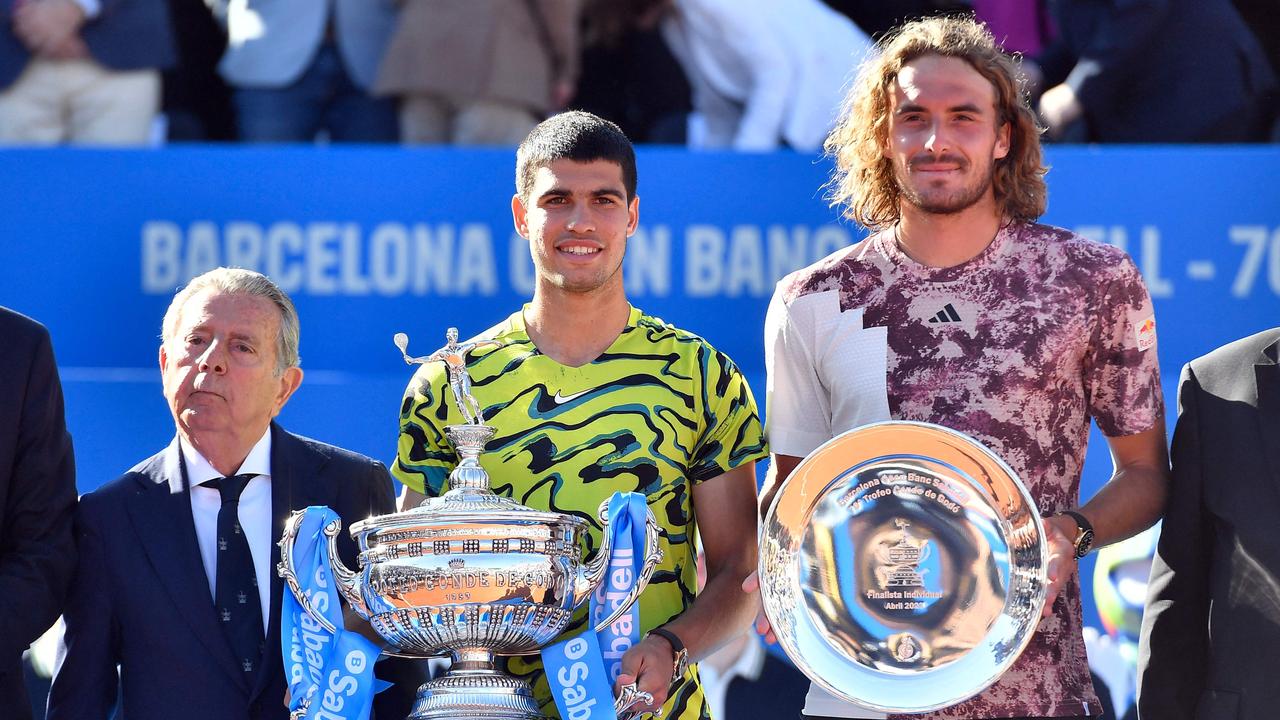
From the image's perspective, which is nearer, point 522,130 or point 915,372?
point 915,372

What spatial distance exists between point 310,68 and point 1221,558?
10.5 ft

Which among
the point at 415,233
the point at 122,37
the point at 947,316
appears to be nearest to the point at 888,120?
the point at 947,316

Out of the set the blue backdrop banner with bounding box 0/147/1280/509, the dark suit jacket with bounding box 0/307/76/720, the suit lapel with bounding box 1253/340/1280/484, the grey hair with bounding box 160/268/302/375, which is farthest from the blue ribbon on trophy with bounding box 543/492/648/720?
the blue backdrop banner with bounding box 0/147/1280/509

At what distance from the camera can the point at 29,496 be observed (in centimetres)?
261

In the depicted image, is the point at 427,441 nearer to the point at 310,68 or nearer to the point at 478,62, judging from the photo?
the point at 478,62

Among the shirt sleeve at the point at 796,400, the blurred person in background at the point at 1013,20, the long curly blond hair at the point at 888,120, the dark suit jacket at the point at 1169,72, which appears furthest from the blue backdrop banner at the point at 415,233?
the shirt sleeve at the point at 796,400

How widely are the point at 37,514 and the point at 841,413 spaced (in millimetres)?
1186

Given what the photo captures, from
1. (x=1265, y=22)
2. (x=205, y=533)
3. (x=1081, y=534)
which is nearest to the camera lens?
(x=1081, y=534)

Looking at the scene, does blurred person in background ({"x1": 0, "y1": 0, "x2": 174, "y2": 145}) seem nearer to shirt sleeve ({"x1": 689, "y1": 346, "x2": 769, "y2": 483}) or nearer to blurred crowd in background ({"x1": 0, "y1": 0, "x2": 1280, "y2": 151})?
blurred crowd in background ({"x1": 0, "y1": 0, "x2": 1280, "y2": 151})

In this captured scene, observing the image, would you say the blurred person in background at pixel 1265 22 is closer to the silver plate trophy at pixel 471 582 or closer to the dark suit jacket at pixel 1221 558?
the dark suit jacket at pixel 1221 558

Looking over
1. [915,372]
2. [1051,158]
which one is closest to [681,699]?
[915,372]

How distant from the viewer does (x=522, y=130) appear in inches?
191

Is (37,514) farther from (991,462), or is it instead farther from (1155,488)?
(1155,488)

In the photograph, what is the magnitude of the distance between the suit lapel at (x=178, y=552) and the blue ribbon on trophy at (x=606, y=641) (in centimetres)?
49
